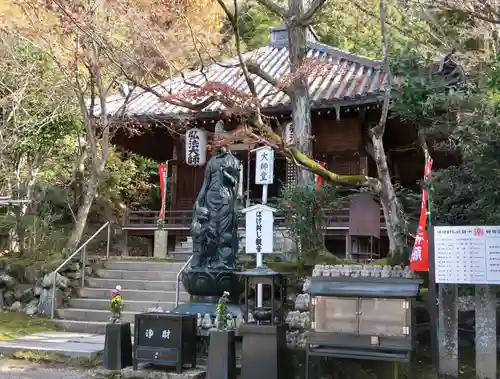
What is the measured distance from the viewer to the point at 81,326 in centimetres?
1070

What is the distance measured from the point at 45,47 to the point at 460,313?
35.3 ft

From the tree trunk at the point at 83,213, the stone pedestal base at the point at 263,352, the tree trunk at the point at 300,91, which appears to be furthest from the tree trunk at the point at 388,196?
the tree trunk at the point at 83,213

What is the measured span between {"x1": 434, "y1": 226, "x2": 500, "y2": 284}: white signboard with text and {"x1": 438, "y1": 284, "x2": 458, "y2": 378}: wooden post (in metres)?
0.29

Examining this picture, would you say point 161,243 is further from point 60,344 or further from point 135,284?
point 60,344

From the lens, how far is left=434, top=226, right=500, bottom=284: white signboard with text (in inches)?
271

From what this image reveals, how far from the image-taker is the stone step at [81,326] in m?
10.5

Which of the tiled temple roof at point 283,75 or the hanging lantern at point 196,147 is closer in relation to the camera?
the tiled temple roof at point 283,75

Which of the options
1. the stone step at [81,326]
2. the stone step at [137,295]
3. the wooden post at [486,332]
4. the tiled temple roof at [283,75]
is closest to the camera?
the wooden post at [486,332]

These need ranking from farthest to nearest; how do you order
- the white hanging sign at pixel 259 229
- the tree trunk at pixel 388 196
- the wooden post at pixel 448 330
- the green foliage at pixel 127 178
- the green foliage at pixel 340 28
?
the green foliage at pixel 340 28
the green foliage at pixel 127 178
the white hanging sign at pixel 259 229
the tree trunk at pixel 388 196
the wooden post at pixel 448 330

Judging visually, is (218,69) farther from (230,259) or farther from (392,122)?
(230,259)

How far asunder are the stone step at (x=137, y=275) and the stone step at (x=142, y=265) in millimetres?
219

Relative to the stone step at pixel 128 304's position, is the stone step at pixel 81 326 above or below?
below

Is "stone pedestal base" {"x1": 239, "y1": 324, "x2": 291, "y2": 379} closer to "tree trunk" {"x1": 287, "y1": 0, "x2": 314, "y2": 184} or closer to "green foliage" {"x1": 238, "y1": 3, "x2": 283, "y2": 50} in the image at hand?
"tree trunk" {"x1": 287, "y1": 0, "x2": 314, "y2": 184}

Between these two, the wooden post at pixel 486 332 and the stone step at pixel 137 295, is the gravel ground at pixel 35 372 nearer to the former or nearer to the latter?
the stone step at pixel 137 295
